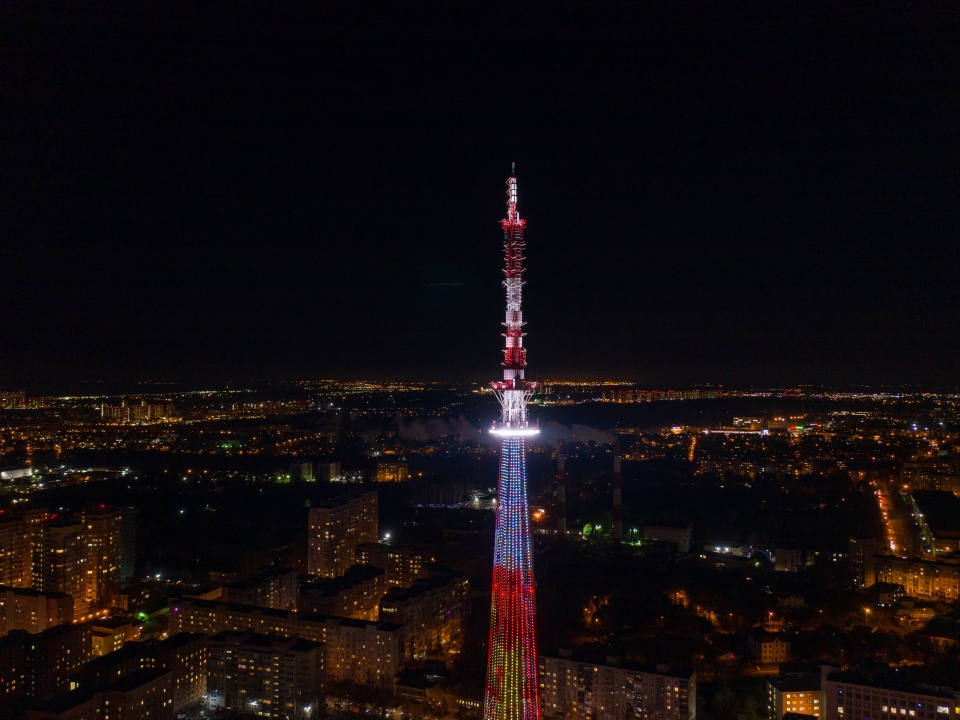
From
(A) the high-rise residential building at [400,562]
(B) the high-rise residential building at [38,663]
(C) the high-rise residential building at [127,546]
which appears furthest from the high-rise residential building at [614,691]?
(C) the high-rise residential building at [127,546]

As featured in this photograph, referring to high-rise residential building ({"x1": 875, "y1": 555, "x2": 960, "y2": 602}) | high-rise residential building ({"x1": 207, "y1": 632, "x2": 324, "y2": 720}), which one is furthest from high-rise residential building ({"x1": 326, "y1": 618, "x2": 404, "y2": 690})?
high-rise residential building ({"x1": 875, "y1": 555, "x2": 960, "y2": 602})

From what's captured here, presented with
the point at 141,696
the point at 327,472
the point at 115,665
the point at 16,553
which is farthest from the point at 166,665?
the point at 327,472

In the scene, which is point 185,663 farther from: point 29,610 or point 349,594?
point 29,610

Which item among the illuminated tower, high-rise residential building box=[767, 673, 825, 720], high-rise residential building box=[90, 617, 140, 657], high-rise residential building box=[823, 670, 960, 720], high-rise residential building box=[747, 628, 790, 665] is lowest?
high-rise residential building box=[90, 617, 140, 657]

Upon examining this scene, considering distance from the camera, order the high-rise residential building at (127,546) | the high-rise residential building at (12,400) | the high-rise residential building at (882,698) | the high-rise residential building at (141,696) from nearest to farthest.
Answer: the high-rise residential building at (882,698) → the high-rise residential building at (141,696) → the high-rise residential building at (127,546) → the high-rise residential building at (12,400)

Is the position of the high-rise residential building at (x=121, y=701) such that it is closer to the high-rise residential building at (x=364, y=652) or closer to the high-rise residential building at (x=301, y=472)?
the high-rise residential building at (x=364, y=652)

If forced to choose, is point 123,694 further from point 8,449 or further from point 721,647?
point 8,449

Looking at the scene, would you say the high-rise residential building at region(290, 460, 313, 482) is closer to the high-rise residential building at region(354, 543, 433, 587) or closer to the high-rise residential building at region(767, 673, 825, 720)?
the high-rise residential building at region(354, 543, 433, 587)
